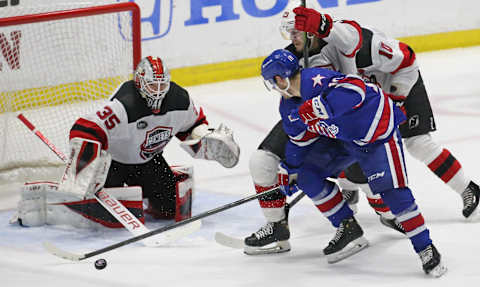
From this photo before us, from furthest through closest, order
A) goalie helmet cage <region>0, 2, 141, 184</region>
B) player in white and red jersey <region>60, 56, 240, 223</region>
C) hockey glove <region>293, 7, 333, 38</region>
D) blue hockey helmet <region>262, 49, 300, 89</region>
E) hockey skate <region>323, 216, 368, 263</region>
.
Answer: goalie helmet cage <region>0, 2, 141, 184</region> < player in white and red jersey <region>60, 56, 240, 223</region> < hockey glove <region>293, 7, 333, 38</region> < hockey skate <region>323, 216, 368, 263</region> < blue hockey helmet <region>262, 49, 300, 89</region>

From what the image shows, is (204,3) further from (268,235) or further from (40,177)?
(268,235)

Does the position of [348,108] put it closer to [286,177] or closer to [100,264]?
[286,177]

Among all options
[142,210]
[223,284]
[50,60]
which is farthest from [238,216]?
[50,60]

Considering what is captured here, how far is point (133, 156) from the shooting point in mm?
4262

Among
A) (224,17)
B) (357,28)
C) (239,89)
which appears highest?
(357,28)

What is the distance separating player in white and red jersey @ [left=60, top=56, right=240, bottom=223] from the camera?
4.01 meters

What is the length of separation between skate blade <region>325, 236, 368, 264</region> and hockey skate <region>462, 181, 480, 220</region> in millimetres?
561

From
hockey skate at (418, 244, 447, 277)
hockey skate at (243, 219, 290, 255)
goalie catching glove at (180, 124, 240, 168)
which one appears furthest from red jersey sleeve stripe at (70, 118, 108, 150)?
hockey skate at (418, 244, 447, 277)

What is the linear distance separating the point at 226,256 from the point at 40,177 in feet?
4.79

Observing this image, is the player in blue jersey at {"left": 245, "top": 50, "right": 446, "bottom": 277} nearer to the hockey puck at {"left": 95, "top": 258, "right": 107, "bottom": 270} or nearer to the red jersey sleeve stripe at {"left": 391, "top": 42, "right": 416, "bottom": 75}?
the red jersey sleeve stripe at {"left": 391, "top": 42, "right": 416, "bottom": 75}

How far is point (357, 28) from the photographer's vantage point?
155 inches

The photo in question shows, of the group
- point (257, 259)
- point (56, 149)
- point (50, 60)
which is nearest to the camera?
point (257, 259)

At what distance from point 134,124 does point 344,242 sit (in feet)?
3.51

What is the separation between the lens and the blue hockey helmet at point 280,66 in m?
3.39
